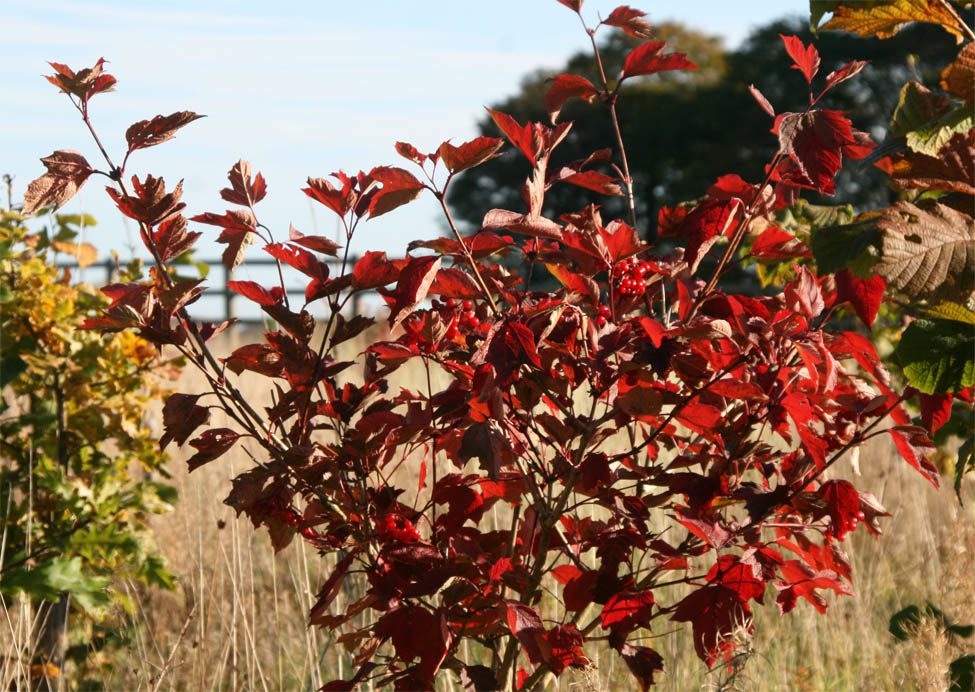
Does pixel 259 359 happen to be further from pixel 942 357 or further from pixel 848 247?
pixel 942 357

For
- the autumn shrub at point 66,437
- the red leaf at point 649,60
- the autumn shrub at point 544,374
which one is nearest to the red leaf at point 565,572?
the autumn shrub at point 544,374

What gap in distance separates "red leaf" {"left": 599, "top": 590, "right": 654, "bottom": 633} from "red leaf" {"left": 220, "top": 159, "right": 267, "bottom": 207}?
71 centimetres

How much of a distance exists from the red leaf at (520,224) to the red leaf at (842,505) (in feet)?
1.59

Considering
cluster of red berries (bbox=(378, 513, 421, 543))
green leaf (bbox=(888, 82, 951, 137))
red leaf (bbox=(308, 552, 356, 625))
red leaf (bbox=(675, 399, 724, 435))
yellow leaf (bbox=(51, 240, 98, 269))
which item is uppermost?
yellow leaf (bbox=(51, 240, 98, 269))

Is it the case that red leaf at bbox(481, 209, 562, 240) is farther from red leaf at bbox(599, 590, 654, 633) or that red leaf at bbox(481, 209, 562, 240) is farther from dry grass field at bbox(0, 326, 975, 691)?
dry grass field at bbox(0, 326, 975, 691)

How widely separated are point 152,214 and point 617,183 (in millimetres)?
639

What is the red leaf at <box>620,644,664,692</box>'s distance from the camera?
1.45m

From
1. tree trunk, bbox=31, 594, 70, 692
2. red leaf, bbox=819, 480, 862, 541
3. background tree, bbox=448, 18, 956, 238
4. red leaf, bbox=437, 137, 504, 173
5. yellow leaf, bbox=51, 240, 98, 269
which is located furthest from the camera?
background tree, bbox=448, 18, 956, 238

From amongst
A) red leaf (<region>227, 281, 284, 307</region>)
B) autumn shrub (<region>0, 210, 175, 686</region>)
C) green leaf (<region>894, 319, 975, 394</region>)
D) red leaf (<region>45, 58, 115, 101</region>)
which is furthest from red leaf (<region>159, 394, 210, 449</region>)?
autumn shrub (<region>0, 210, 175, 686</region>)

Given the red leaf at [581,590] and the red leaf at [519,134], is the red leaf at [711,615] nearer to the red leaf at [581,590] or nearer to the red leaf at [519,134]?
the red leaf at [581,590]

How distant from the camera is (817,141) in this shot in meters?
1.26

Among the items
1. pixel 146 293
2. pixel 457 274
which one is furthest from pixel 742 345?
pixel 146 293

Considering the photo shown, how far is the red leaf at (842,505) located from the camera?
136cm

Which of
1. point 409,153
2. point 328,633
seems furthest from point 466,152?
point 328,633
